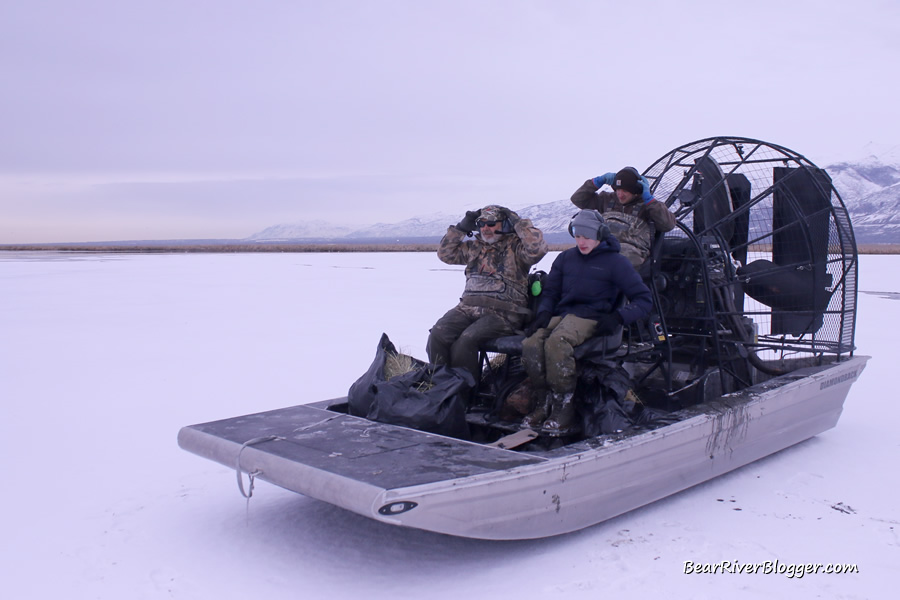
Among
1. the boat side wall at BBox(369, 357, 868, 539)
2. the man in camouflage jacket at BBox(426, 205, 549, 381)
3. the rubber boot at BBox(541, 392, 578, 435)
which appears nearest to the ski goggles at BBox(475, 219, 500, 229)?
the man in camouflage jacket at BBox(426, 205, 549, 381)

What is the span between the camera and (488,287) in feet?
17.4

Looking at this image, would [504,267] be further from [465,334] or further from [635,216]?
[635,216]

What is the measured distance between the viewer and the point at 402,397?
14.2ft

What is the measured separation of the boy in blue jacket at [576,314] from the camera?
4582 mm

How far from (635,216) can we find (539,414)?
5.13 ft

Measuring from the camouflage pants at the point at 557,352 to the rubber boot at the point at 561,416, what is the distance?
1.8 inches

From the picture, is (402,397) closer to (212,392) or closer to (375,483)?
(375,483)

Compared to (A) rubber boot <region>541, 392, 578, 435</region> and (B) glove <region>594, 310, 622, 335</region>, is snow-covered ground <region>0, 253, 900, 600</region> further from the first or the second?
(B) glove <region>594, 310, 622, 335</region>

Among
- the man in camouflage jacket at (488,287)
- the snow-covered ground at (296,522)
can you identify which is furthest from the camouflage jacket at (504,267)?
the snow-covered ground at (296,522)

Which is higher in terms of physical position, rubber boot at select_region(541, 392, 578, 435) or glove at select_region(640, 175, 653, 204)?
glove at select_region(640, 175, 653, 204)

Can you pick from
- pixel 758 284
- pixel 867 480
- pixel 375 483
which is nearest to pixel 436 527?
pixel 375 483

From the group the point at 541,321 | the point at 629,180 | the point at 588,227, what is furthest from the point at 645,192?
the point at 541,321

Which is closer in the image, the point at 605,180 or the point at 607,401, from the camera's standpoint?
the point at 607,401

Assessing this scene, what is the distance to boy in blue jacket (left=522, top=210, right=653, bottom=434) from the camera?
4582 millimetres
